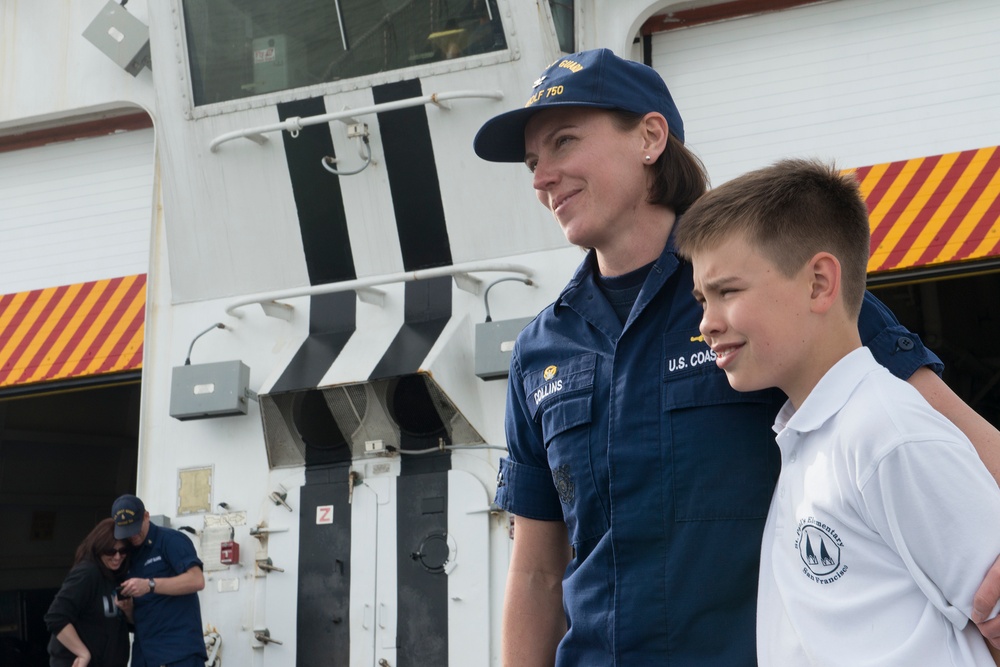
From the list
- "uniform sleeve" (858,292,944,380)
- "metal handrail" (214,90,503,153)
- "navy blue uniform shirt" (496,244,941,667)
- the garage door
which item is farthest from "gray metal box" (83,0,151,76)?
"uniform sleeve" (858,292,944,380)

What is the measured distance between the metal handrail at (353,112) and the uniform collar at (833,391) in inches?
163

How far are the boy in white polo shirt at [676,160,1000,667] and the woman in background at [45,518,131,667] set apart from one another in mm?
4983

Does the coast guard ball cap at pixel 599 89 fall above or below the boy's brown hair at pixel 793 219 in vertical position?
above

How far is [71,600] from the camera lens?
20.1 ft

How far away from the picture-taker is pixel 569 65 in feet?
7.50

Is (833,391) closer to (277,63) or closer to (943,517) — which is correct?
(943,517)

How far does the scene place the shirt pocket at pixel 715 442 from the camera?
6.43 feet

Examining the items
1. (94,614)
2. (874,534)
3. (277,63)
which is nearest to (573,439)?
(874,534)

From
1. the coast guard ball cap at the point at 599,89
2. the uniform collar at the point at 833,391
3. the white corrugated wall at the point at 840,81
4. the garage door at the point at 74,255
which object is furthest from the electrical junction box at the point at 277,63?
the uniform collar at the point at 833,391

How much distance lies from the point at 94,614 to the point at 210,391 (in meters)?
1.35

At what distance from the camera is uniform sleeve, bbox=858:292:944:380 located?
1.91 m

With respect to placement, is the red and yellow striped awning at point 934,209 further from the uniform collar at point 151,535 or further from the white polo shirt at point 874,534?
the white polo shirt at point 874,534

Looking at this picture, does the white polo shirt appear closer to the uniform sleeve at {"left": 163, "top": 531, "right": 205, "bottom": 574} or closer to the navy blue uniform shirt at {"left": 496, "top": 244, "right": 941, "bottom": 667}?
the navy blue uniform shirt at {"left": 496, "top": 244, "right": 941, "bottom": 667}

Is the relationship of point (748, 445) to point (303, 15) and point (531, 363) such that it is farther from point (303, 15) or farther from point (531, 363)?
point (303, 15)
